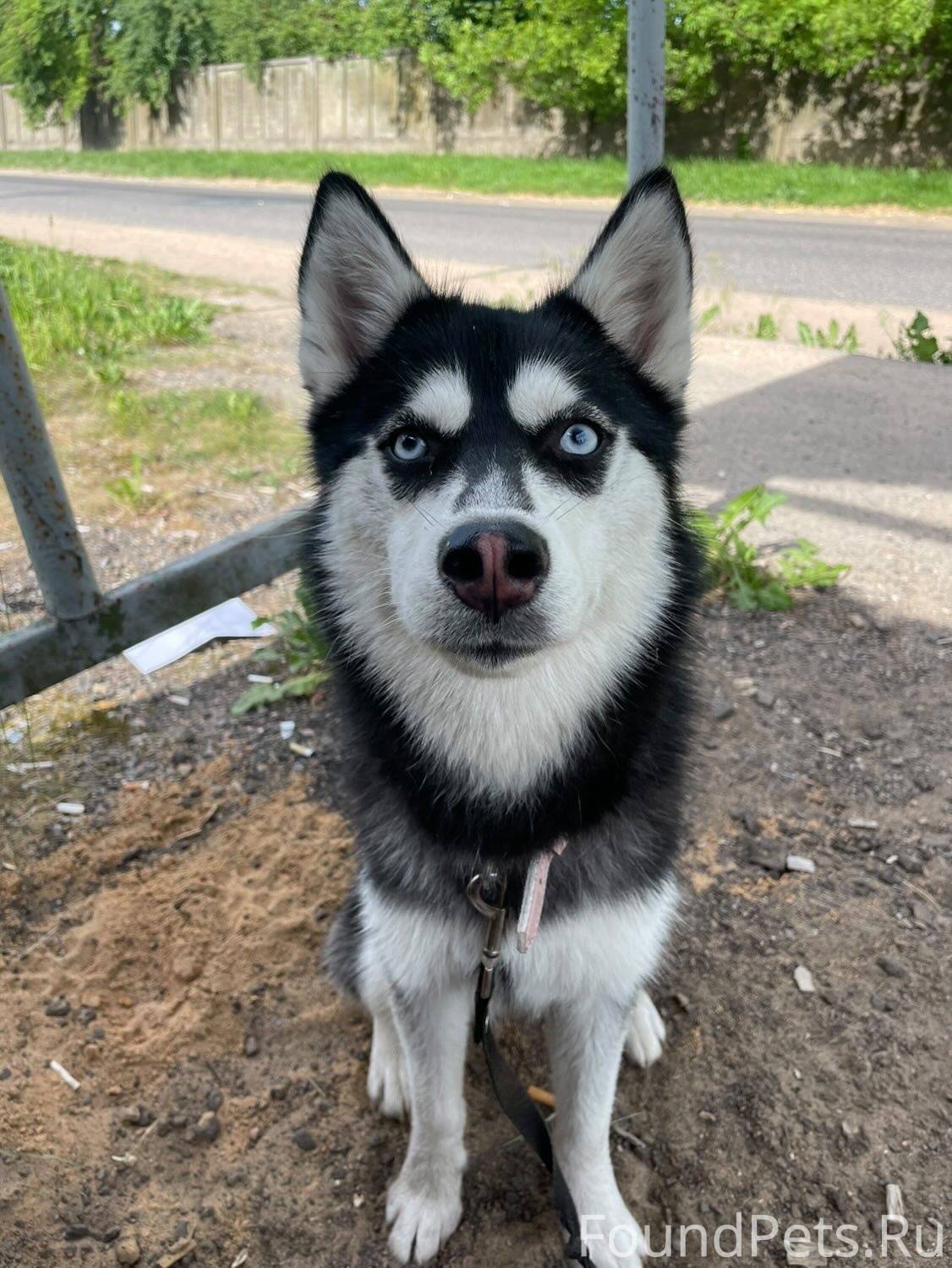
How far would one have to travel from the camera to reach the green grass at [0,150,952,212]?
11375 millimetres

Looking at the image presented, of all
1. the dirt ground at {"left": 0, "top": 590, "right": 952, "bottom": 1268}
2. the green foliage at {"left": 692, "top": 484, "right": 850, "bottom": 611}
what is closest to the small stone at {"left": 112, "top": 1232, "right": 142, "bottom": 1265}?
the dirt ground at {"left": 0, "top": 590, "right": 952, "bottom": 1268}

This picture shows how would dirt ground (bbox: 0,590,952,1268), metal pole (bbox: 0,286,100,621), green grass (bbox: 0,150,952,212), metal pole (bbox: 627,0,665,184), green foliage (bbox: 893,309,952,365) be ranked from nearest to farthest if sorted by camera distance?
dirt ground (bbox: 0,590,952,1268)
metal pole (bbox: 0,286,100,621)
metal pole (bbox: 627,0,665,184)
green foliage (bbox: 893,309,952,365)
green grass (bbox: 0,150,952,212)

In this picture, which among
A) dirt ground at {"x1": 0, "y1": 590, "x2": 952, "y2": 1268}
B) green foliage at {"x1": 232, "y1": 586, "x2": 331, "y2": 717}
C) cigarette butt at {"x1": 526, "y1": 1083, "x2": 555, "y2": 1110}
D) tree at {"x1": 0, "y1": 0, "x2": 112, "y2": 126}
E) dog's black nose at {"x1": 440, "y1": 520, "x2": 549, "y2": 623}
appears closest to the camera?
dog's black nose at {"x1": 440, "y1": 520, "x2": 549, "y2": 623}

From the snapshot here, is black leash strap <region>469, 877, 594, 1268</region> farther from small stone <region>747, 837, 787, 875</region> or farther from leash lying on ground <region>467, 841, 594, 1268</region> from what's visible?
small stone <region>747, 837, 787, 875</region>

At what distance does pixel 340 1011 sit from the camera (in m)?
2.29

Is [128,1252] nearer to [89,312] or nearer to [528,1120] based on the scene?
[528,1120]

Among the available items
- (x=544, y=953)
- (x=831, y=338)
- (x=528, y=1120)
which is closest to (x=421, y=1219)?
(x=528, y=1120)

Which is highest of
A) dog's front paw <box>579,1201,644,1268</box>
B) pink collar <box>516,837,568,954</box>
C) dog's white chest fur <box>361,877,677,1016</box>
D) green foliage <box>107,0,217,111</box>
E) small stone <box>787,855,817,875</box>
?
green foliage <box>107,0,217,111</box>

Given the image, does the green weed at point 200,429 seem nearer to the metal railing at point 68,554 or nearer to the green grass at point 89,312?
the green grass at point 89,312

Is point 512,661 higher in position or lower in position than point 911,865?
higher

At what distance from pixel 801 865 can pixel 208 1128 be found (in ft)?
5.59

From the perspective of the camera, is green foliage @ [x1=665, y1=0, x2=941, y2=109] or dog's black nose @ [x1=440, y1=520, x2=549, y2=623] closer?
dog's black nose @ [x1=440, y1=520, x2=549, y2=623]

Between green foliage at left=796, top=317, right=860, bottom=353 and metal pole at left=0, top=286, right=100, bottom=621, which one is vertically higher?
green foliage at left=796, top=317, right=860, bottom=353

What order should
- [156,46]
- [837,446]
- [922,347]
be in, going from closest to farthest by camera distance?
1. [156,46]
2. [837,446]
3. [922,347]
